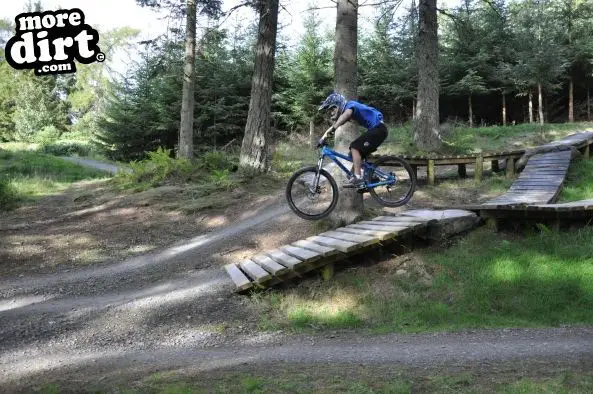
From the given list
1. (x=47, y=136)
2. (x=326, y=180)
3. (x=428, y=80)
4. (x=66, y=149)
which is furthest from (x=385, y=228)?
(x=47, y=136)

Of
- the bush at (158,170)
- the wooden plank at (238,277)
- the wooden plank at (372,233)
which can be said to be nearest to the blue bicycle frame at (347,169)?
the wooden plank at (372,233)

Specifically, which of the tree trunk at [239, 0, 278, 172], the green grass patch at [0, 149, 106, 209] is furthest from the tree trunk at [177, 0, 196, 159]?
the green grass patch at [0, 149, 106, 209]

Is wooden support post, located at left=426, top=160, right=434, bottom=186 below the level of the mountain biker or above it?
below

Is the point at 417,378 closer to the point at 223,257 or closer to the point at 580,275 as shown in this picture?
the point at 580,275

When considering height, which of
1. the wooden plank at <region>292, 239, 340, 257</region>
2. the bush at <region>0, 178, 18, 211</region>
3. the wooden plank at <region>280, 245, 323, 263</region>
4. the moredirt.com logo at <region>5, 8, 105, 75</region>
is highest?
the moredirt.com logo at <region>5, 8, 105, 75</region>

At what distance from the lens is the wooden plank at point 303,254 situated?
6.85m

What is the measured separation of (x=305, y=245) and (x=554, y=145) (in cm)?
911

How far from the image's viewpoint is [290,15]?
38.9 feet

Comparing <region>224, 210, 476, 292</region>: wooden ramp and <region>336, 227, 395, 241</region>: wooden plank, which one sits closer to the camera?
<region>224, 210, 476, 292</region>: wooden ramp

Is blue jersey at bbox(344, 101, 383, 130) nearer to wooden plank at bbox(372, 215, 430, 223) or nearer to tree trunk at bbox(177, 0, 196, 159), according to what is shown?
wooden plank at bbox(372, 215, 430, 223)

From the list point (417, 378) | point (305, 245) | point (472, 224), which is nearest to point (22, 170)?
point (305, 245)

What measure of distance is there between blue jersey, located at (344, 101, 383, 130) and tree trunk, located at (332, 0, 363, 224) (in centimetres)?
78

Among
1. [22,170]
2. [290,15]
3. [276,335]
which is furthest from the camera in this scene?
[22,170]

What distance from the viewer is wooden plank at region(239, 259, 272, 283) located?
6.88 m
